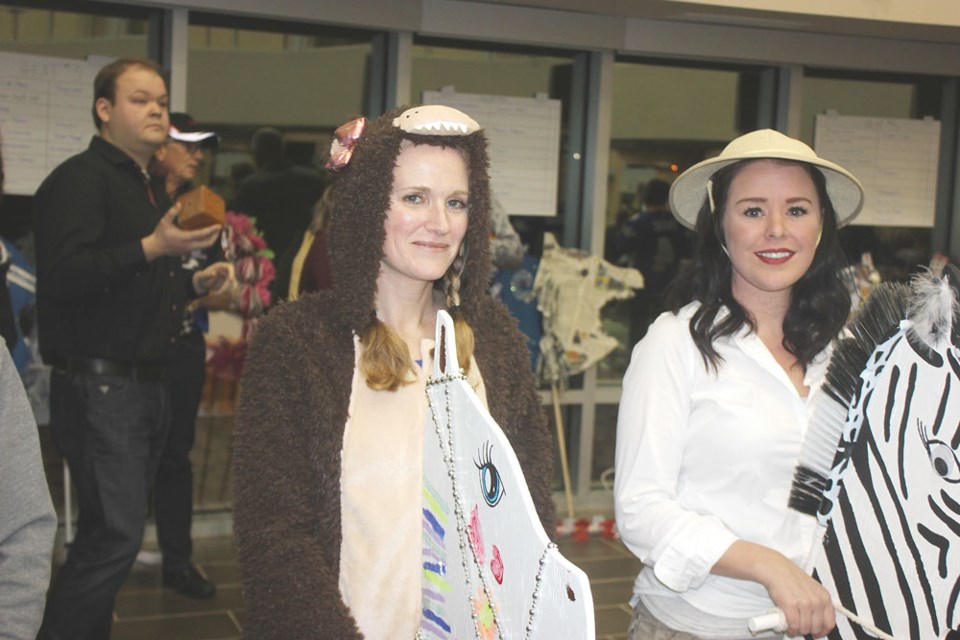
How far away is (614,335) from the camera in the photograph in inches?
225

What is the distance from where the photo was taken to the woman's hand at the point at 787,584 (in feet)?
5.13

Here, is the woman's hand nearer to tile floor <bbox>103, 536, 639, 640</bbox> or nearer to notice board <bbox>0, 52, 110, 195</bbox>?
tile floor <bbox>103, 536, 639, 640</bbox>

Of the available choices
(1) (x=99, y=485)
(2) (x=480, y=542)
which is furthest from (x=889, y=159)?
(2) (x=480, y=542)

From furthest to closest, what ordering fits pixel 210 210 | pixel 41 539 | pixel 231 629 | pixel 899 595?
1. pixel 231 629
2. pixel 210 210
3. pixel 899 595
4. pixel 41 539

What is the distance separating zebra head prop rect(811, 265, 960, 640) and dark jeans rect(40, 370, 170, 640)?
2.02 m

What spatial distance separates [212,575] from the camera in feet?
14.3

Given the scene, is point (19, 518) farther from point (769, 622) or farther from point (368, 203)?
point (769, 622)

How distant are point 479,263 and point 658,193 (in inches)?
158

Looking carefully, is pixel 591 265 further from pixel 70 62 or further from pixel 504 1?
pixel 70 62

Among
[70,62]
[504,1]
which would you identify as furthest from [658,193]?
[70,62]

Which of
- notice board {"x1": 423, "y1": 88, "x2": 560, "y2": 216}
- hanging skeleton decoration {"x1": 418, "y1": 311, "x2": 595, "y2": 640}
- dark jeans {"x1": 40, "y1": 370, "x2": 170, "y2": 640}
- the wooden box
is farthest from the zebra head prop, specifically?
notice board {"x1": 423, "y1": 88, "x2": 560, "y2": 216}

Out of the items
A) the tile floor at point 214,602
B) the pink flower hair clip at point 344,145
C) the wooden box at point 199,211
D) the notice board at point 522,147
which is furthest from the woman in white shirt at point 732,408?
the notice board at point 522,147

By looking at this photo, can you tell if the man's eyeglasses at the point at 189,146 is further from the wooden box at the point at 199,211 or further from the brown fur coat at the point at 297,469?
the brown fur coat at the point at 297,469

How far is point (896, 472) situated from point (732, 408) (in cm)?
29
